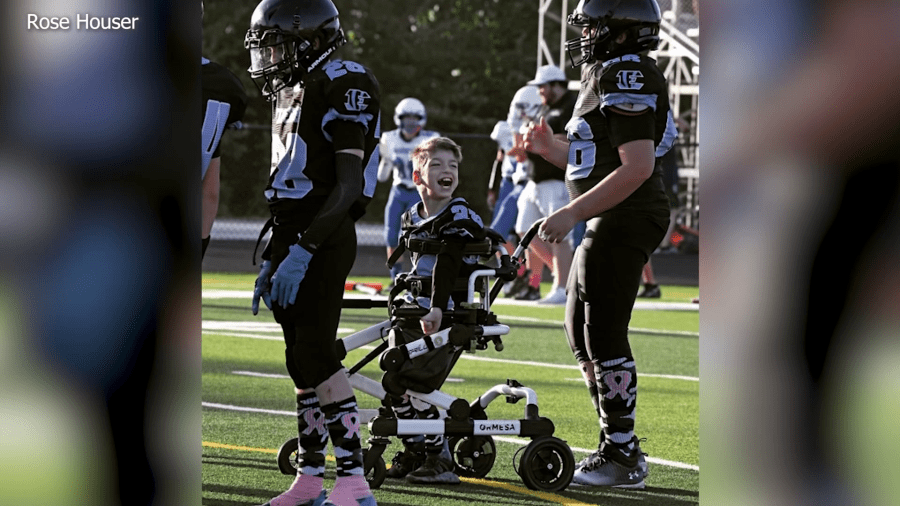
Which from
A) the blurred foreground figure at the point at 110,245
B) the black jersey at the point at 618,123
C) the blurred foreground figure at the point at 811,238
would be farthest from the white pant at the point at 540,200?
the blurred foreground figure at the point at 811,238

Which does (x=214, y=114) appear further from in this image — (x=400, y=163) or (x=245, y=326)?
(x=400, y=163)

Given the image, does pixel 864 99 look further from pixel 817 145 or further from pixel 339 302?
pixel 339 302

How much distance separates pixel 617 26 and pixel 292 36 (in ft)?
4.95

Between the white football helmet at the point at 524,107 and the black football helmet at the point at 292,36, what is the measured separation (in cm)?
1129

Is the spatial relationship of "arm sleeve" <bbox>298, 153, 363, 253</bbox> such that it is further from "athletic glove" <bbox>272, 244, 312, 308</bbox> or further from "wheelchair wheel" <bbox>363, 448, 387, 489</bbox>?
"wheelchair wheel" <bbox>363, 448, 387, 489</bbox>

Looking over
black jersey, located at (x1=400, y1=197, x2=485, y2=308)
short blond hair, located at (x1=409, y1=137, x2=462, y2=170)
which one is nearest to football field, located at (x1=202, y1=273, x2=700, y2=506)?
black jersey, located at (x1=400, y1=197, x2=485, y2=308)

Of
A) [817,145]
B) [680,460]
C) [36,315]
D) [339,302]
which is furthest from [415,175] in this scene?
[817,145]

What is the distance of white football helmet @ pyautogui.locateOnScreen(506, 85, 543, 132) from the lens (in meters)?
15.9

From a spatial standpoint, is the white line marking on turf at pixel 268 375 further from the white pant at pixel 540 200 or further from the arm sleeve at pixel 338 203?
the white pant at pixel 540 200

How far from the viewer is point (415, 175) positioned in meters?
5.86

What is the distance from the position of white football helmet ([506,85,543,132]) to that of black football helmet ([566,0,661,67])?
1027 centimetres

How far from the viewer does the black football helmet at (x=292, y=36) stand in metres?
4.46

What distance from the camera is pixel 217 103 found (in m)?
5.78

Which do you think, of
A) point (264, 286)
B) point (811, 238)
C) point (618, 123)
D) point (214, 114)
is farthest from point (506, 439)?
point (811, 238)
